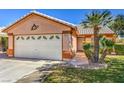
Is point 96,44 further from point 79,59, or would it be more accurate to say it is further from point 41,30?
point 41,30

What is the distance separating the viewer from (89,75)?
9.91 metres

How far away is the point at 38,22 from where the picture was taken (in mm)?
14914

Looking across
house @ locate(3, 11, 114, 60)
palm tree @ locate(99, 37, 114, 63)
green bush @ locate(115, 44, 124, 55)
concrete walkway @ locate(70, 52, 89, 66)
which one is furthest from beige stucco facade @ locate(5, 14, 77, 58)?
green bush @ locate(115, 44, 124, 55)

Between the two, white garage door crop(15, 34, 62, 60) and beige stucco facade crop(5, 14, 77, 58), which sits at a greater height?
Answer: beige stucco facade crop(5, 14, 77, 58)

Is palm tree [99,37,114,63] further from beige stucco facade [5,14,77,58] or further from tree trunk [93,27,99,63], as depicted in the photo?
beige stucco facade [5,14,77,58]

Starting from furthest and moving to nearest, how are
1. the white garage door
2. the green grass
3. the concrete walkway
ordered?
the white garage door
the concrete walkway
the green grass

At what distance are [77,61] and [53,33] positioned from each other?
263 centimetres

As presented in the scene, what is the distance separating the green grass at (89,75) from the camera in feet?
30.2

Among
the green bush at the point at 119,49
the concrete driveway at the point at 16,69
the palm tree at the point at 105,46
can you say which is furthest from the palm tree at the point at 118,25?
the concrete driveway at the point at 16,69

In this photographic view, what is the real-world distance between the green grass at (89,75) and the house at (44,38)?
2.75 metres

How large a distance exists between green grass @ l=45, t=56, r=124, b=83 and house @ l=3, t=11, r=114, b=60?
275 cm

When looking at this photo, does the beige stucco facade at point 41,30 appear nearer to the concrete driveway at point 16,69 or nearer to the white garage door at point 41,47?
the white garage door at point 41,47

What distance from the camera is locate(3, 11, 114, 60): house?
13992mm

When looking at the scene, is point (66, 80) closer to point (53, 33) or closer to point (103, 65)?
point (103, 65)
